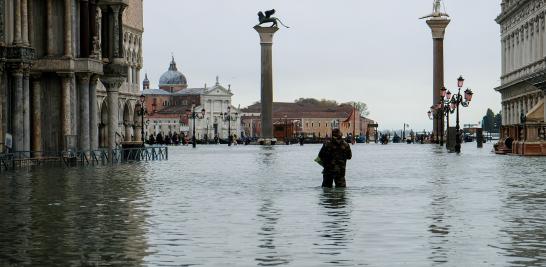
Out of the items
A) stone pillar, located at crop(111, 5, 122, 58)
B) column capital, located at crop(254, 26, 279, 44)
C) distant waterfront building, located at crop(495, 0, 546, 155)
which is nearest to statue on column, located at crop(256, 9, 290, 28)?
column capital, located at crop(254, 26, 279, 44)

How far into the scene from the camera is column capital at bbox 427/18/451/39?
169m

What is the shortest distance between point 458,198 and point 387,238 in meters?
9.42

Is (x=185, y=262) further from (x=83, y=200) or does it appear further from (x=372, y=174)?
(x=372, y=174)

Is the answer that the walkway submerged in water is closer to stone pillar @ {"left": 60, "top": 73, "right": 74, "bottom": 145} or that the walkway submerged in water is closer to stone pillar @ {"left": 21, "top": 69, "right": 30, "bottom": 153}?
stone pillar @ {"left": 21, "top": 69, "right": 30, "bottom": 153}

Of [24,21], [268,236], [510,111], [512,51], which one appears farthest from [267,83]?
[268,236]

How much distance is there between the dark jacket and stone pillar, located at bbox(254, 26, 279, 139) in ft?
391

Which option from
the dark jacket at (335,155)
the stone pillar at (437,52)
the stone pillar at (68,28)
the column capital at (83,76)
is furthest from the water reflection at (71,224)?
the stone pillar at (437,52)

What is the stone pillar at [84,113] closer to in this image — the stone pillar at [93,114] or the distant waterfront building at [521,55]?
the stone pillar at [93,114]

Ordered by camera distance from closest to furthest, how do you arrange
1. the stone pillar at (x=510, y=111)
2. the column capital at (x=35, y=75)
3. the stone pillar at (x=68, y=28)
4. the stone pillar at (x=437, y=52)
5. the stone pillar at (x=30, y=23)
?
1. the stone pillar at (x=30, y=23)
2. the column capital at (x=35, y=75)
3. the stone pillar at (x=68, y=28)
4. the stone pillar at (x=510, y=111)
5. the stone pillar at (x=437, y=52)

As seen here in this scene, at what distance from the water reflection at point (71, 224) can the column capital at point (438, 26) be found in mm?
139695

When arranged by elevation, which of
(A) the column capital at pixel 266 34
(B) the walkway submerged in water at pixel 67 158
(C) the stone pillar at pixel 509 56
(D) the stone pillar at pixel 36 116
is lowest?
(B) the walkway submerged in water at pixel 67 158

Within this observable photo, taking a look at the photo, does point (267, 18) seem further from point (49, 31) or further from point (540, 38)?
point (49, 31)

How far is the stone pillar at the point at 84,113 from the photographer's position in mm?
51969

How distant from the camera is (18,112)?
4688 cm
